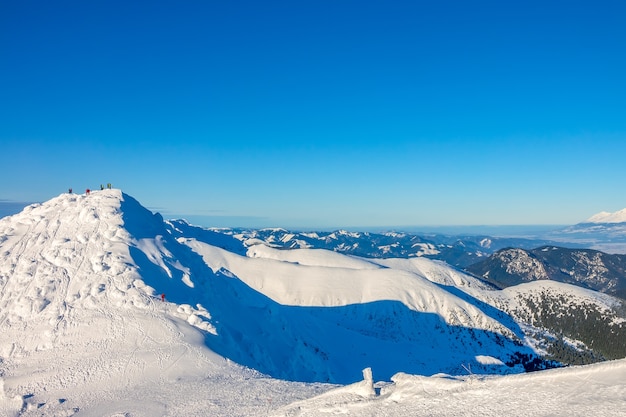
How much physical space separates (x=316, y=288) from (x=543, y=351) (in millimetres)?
65034

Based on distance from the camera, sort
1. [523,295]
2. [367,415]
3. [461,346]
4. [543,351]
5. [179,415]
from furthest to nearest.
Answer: [523,295]
[543,351]
[461,346]
[179,415]
[367,415]

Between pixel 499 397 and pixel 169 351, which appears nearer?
pixel 499 397

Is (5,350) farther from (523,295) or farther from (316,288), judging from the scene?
(523,295)

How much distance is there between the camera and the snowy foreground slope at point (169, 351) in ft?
68.4

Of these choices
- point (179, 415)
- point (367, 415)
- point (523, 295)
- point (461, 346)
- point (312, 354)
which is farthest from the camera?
point (523, 295)

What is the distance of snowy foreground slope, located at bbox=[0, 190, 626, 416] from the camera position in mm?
20859

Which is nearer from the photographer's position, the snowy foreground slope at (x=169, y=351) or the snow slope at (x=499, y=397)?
the snow slope at (x=499, y=397)

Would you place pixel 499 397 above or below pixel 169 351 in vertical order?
above

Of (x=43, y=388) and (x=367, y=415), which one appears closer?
(x=367, y=415)

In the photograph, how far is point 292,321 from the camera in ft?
254

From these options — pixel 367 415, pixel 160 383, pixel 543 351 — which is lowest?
pixel 543 351

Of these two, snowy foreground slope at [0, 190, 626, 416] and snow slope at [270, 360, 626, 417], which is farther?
snowy foreground slope at [0, 190, 626, 416]

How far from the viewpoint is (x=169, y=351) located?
39.5 metres

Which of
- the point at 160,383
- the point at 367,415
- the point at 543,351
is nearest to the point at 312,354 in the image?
the point at 160,383
